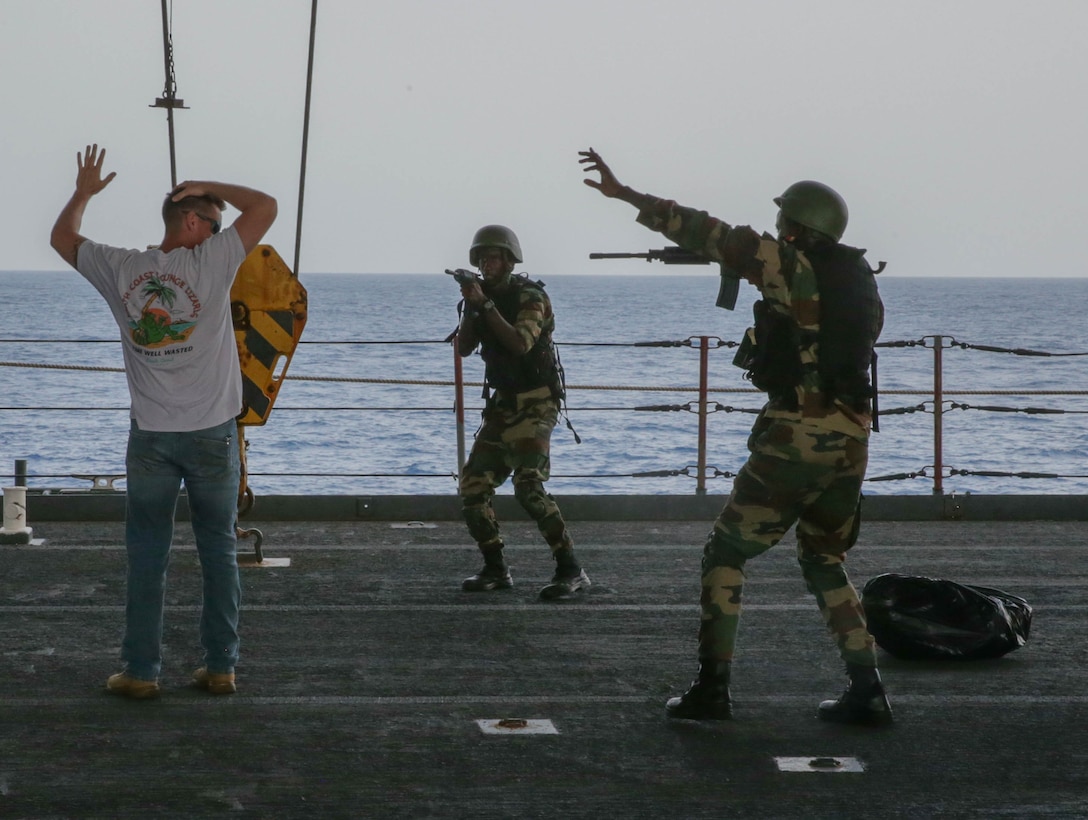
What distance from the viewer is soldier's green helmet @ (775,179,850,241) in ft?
16.6

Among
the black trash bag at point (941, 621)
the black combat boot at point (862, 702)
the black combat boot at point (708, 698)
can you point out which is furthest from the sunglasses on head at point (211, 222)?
the black trash bag at point (941, 621)

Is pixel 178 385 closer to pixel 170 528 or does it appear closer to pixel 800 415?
pixel 170 528

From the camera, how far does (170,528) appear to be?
546 cm

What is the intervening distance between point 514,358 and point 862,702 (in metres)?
3.05

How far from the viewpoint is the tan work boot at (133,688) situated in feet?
17.6

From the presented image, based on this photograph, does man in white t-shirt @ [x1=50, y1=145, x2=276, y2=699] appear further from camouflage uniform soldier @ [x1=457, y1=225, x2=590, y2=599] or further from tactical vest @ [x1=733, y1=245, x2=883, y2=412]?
camouflage uniform soldier @ [x1=457, y1=225, x2=590, y2=599]

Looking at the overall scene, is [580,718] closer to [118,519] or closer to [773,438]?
[773,438]

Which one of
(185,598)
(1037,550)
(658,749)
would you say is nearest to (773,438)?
(658,749)

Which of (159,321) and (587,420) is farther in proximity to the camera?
(587,420)

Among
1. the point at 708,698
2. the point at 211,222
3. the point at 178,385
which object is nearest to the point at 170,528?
the point at 178,385

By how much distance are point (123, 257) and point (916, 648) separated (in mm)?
3530

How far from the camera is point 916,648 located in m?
6.21

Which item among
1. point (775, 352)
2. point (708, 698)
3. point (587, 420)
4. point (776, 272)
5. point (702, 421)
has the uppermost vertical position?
point (776, 272)

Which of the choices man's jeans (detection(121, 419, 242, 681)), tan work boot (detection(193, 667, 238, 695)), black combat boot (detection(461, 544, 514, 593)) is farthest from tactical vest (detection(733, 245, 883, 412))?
black combat boot (detection(461, 544, 514, 593))
